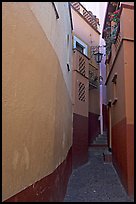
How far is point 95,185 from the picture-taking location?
6.50 m

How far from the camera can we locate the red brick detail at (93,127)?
12.0 m

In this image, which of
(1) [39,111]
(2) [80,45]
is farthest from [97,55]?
(1) [39,111]

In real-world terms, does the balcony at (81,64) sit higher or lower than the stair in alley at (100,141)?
higher

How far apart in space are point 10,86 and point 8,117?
29 cm

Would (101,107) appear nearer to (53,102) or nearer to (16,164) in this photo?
(53,102)

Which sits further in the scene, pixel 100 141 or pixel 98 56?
pixel 98 56

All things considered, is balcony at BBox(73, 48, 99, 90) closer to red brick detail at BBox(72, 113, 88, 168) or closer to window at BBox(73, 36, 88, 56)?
window at BBox(73, 36, 88, 56)

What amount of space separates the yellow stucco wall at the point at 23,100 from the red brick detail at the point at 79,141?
5745mm

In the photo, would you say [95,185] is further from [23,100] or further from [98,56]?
[98,56]

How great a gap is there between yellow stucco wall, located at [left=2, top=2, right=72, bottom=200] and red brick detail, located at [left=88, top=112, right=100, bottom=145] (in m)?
8.76

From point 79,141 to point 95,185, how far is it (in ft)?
9.96

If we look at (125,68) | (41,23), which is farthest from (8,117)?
(125,68)

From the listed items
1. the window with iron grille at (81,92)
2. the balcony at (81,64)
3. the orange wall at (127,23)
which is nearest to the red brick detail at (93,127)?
the balcony at (81,64)

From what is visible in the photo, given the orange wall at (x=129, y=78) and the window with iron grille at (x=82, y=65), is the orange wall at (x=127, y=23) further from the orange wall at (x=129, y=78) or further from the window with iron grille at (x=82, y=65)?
the window with iron grille at (x=82, y=65)
